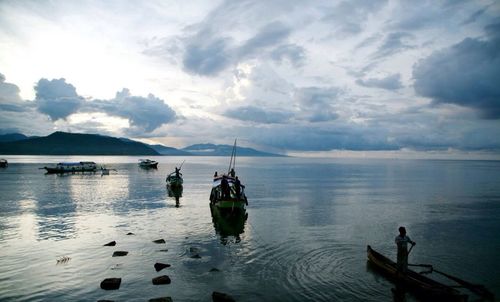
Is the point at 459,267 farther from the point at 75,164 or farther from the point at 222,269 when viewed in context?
the point at 75,164

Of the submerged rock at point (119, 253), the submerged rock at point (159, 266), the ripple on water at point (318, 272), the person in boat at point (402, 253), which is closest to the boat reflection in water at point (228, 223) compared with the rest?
the ripple on water at point (318, 272)

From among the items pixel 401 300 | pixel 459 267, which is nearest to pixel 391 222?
pixel 459 267

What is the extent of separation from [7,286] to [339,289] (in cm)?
1796

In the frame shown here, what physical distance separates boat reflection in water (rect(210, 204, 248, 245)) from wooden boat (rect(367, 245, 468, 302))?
41.3 ft

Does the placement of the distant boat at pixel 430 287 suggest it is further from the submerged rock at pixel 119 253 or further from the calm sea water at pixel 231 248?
the submerged rock at pixel 119 253

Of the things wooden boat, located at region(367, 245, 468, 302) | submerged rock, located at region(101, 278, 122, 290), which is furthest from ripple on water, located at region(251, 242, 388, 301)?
submerged rock, located at region(101, 278, 122, 290)

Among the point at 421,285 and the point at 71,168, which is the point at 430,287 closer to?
the point at 421,285

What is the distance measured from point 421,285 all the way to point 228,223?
71.2 ft

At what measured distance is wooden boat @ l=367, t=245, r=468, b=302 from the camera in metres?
16.1

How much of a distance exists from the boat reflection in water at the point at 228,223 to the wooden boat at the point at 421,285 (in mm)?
12575

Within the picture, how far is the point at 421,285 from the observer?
17375 mm

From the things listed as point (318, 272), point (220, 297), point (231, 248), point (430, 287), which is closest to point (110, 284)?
point (220, 297)

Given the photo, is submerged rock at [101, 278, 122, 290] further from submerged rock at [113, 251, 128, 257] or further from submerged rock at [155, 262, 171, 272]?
submerged rock at [113, 251, 128, 257]

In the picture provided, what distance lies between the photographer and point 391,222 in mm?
38375
